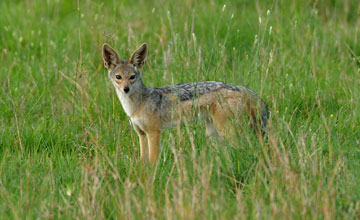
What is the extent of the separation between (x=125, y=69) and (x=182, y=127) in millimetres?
916

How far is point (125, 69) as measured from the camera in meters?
6.88

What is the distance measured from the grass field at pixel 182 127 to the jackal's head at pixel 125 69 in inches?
10.5

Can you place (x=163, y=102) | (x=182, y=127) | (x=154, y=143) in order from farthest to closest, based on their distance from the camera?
(x=163, y=102) → (x=182, y=127) → (x=154, y=143)

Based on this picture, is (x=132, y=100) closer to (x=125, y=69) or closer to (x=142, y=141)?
(x=125, y=69)

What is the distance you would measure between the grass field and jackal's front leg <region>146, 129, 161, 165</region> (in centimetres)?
12

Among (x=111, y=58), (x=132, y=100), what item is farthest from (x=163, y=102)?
(x=111, y=58)

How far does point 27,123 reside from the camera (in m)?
7.18

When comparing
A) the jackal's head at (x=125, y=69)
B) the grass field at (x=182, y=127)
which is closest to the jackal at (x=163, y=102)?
the jackal's head at (x=125, y=69)

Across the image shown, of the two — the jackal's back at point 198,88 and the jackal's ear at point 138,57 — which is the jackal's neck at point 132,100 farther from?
the jackal's back at point 198,88

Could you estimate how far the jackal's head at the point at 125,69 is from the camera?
6785mm

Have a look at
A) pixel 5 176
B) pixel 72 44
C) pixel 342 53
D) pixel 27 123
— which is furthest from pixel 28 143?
pixel 342 53

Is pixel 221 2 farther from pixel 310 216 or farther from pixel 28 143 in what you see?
pixel 310 216

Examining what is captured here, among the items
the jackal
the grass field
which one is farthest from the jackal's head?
the grass field

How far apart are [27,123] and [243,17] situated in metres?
4.73
